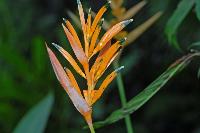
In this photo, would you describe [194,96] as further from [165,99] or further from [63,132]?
[63,132]

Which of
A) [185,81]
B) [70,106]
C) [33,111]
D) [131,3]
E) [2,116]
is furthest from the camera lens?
[70,106]

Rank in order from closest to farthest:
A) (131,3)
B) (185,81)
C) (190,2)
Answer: (190,2)
(131,3)
(185,81)

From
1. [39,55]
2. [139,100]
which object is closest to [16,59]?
[39,55]

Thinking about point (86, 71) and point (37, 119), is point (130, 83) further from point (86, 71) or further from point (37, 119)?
point (86, 71)

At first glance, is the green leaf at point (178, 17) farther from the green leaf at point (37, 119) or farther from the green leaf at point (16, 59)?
the green leaf at point (16, 59)

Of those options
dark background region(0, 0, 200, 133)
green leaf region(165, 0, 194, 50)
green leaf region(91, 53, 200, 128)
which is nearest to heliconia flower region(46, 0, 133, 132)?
green leaf region(91, 53, 200, 128)

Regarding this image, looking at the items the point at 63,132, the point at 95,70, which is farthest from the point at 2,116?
the point at 95,70

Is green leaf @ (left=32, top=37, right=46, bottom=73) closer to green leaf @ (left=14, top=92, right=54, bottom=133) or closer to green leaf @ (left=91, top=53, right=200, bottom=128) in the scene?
green leaf @ (left=14, top=92, right=54, bottom=133)
